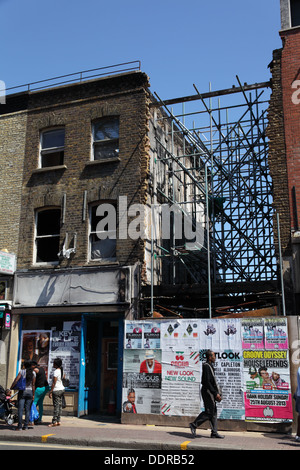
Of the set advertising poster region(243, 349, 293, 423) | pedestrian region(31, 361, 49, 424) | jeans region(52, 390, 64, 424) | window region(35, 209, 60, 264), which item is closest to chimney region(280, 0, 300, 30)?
window region(35, 209, 60, 264)

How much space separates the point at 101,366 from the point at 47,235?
4801mm

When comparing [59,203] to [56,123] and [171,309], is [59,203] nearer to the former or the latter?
[56,123]

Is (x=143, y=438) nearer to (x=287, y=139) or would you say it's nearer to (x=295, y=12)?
(x=287, y=139)

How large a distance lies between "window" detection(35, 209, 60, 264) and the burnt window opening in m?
9.94

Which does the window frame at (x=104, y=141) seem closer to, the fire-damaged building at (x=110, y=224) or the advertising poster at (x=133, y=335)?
the fire-damaged building at (x=110, y=224)

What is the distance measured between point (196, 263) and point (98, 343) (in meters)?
4.64

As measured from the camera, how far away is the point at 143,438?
10.5 metres

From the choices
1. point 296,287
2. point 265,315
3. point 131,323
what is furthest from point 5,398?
point 296,287

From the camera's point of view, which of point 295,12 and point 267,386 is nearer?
point 267,386

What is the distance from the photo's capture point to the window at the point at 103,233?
16141 millimetres

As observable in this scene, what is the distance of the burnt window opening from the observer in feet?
51.1

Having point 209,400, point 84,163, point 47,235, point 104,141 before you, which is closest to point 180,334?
point 209,400

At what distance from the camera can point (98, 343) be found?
53.0 feet

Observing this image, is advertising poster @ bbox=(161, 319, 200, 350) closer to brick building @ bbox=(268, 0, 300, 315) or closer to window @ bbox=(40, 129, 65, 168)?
brick building @ bbox=(268, 0, 300, 315)
